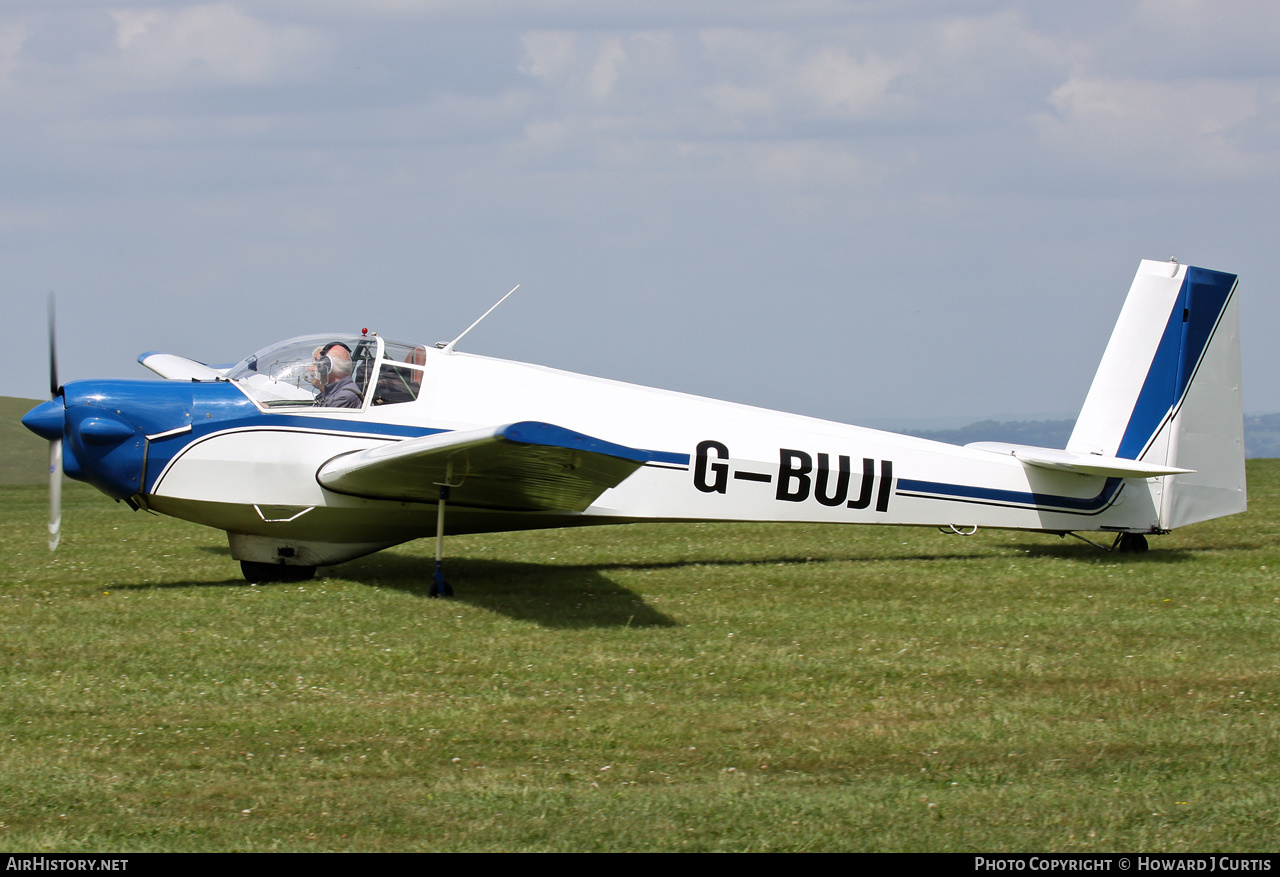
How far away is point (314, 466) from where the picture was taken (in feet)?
32.6

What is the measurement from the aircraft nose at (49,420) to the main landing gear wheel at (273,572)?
1910mm

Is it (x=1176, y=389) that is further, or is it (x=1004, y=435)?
(x=1004, y=435)

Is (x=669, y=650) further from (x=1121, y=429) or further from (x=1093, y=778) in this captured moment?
(x=1121, y=429)

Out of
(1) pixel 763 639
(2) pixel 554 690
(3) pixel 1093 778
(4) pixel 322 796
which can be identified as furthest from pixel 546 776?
(1) pixel 763 639

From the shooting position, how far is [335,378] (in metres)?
10.2

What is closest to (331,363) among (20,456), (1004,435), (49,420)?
(49,420)

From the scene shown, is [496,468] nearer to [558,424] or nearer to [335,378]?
[558,424]

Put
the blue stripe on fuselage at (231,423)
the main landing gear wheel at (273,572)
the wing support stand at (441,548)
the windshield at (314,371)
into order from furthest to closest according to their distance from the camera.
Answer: the main landing gear wheel at (273,572), the windshield at (314,371), the blue stripe on fuselage at (231,423), the wing support stand at (441,548)

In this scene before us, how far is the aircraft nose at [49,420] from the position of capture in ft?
31.0

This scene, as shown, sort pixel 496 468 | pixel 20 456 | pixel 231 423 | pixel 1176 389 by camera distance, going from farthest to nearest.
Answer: pixel 20 456
pixel 1176 389
pixel 231 423
pixel 496 468

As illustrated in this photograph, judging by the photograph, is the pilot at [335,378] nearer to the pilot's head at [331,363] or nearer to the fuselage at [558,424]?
the pilot's head at [331,363]

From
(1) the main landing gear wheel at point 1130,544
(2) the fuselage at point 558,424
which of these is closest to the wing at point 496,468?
(2) the fuselage at point 558,424

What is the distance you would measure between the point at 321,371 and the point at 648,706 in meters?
4.96

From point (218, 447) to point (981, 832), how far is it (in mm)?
7208
